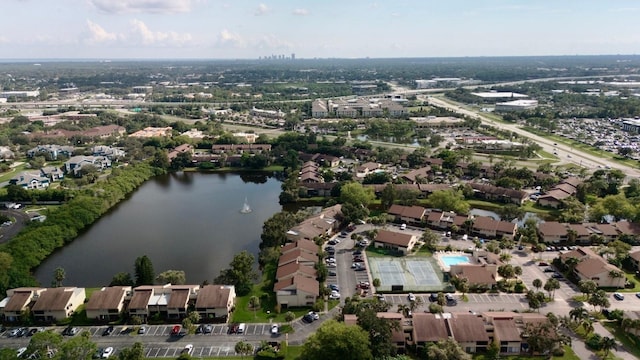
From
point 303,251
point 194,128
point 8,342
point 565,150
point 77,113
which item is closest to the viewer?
point 8,342

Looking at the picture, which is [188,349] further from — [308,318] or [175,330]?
[308,318]

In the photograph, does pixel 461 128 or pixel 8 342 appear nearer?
pixel 8 342

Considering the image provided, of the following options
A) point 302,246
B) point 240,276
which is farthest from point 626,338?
point 240,276

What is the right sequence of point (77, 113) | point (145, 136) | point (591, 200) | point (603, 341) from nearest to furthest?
point (603, 341), point (591, 200), point (145, 136), point (77, 113)

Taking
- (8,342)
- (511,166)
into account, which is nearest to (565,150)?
(511,166)

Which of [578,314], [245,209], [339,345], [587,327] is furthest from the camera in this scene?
[245,209]

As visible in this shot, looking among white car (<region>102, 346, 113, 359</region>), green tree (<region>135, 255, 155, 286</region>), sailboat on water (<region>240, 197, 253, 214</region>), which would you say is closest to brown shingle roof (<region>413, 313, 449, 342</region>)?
white car (<region>102, 346, 113, 359</region>)

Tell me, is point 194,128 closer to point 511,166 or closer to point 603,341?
point 511,166
